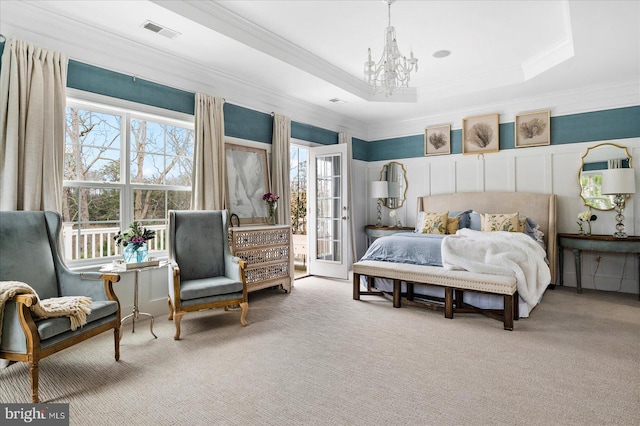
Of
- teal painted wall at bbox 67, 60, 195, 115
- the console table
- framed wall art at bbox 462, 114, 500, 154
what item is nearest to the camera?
teal painted wall at bbox 67, 60, 195, 115

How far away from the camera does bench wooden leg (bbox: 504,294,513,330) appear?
11.3 feet

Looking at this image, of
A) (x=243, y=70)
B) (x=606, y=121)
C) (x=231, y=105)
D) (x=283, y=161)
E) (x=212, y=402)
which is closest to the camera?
(x=212, y=402)

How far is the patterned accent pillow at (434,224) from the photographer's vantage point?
5594 millimetres

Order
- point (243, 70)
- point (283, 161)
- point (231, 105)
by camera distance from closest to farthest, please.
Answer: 1. point (243, 70)
2. point (231, 105)
3. point (283, 161)

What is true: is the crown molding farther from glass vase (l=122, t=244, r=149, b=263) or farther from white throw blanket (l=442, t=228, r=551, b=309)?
white throw blanket (l=442, t=228, r=551, b=309)

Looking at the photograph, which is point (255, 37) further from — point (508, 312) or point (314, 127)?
point (508, 312)

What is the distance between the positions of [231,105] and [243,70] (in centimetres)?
54

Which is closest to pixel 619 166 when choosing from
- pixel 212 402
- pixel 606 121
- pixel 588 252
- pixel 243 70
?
pixel 606 121

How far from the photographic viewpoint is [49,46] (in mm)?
3199

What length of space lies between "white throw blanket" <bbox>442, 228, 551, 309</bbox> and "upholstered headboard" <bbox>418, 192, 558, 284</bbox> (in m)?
1.13

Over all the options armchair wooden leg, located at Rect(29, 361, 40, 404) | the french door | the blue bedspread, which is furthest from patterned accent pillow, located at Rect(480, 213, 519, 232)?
armchair wooden leg, located at Rect(29, 361, 40, 404)

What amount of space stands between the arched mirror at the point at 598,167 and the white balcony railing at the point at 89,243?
20.5ft

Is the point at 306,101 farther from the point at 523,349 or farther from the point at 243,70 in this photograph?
the point at 523,349

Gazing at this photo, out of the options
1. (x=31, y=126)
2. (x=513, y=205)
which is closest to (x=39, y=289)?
(x=31, y=126)
